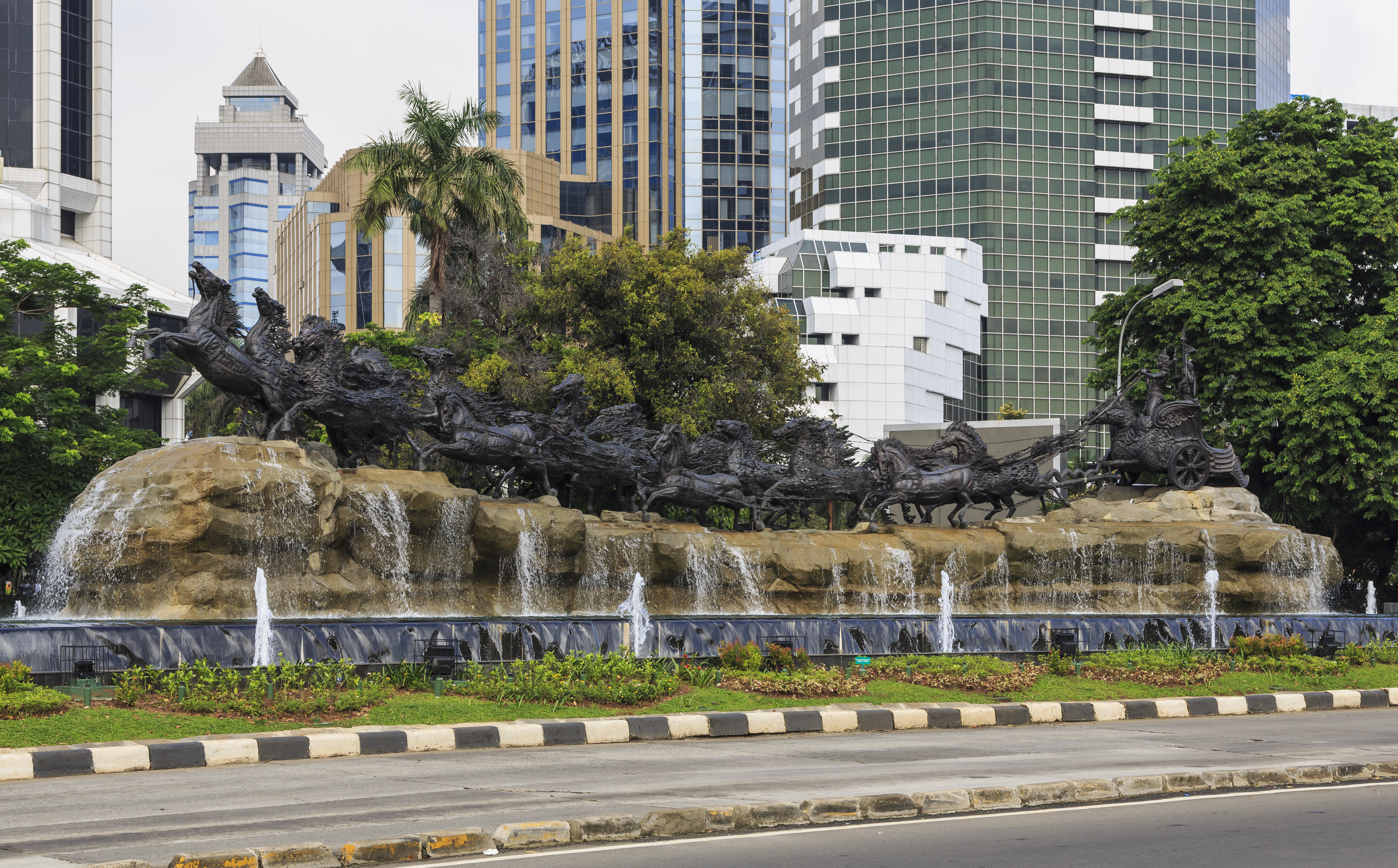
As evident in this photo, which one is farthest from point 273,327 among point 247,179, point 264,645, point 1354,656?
point 247,179

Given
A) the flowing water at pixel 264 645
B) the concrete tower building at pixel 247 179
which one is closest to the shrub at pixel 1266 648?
the flowing water at pixel 264 645

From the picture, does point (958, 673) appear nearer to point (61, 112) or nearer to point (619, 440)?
A: point (619, 440)

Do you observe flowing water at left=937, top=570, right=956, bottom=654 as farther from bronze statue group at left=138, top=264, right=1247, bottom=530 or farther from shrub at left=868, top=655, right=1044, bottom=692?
bronze statue group at left=138, top=264, right=1247, bottom=530

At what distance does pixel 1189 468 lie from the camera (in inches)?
1297

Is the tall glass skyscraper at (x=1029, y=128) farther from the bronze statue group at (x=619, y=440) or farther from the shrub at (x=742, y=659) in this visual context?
the shrub at (x=742, y=659)

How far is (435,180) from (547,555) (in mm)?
16898

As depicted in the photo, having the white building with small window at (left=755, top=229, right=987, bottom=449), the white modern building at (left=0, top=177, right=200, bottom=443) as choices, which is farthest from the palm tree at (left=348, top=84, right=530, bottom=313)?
the white building with small window at (left=755, top=229, right=987, bottom=449)

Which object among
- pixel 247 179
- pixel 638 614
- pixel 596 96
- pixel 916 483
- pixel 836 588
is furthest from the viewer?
pixel 247 179

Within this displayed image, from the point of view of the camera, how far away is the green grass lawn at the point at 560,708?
1250 centimetres

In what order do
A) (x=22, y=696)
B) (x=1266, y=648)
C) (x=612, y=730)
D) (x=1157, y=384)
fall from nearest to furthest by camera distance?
(x=22, y=696) → (x=612, y=730) → (x=1266, y=648) → (x=1157, y=384)

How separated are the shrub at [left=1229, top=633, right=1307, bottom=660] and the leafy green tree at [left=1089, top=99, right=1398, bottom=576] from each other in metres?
16.4

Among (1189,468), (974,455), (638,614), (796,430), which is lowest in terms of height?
(638,614)

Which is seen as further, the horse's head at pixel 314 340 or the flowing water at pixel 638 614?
the horse's head at pixel 314 340

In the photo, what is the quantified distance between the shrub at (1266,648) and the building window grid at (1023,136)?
2823 inches
